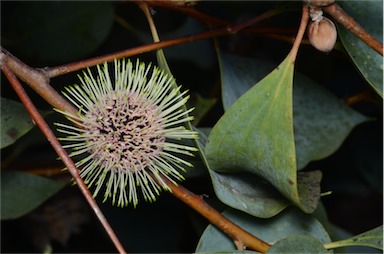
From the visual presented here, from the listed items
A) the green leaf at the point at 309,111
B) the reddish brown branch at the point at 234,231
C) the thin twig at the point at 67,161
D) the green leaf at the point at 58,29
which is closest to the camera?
the thin twig at the point at 67,161

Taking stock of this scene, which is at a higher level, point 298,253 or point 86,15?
point 86,15

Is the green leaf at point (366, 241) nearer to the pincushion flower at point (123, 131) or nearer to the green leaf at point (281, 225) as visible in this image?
the green leaf at point (281, 225)

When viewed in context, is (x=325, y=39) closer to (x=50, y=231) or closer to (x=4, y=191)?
(x=4, y=191)

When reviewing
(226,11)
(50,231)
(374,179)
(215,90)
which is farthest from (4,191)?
(374,179)

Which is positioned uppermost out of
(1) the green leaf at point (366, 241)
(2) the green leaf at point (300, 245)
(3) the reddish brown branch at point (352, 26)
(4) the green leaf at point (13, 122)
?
(4) the green leaf at point (13, 122)

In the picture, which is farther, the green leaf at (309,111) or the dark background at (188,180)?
the dark background at (188,180)

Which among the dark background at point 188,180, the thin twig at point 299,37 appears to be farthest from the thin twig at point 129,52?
the dark background at point 188,180

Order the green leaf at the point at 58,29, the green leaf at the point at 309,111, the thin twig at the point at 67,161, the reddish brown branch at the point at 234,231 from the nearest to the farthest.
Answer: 1. the thin twig at the point at 67,161
2. the reddish brown branch at the point at 234,231
3. the green leaf at the point at 309,111
4. the green leaf at the point at 58,29
